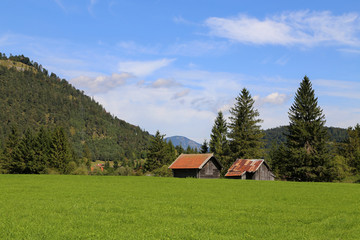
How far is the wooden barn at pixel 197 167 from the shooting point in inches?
2726

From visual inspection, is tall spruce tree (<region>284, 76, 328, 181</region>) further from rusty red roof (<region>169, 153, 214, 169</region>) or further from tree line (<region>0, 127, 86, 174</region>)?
tree line (<region>0, 127, 86, 174</region>)

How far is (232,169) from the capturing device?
7162 centimetres

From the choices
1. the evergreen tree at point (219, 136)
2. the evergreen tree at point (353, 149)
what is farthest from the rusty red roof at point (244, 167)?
the evergreen tree at point (353, 149)

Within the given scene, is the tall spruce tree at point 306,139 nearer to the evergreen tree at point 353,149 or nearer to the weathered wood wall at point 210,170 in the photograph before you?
the weathered wood wall at point 210,170

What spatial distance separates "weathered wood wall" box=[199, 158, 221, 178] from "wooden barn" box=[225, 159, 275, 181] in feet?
8.46

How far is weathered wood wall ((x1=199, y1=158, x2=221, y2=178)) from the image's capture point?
7038cm

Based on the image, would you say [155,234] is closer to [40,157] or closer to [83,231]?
[83,231]

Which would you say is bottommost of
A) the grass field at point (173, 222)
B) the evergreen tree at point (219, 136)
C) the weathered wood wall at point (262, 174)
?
the grass field at point (173, 222)

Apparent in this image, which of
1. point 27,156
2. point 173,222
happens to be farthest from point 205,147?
point 173,222

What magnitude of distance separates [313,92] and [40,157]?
6570 cm

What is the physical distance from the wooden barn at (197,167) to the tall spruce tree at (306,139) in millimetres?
14411

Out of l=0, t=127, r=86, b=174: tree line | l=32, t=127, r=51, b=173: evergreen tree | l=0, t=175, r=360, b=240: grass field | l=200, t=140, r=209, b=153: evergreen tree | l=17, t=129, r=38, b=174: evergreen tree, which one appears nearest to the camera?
l=0, t=175, r=360, b=240: grass field

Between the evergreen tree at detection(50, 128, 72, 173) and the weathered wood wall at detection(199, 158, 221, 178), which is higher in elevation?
the evergreen tree at detection(50, 128, 72, 173)

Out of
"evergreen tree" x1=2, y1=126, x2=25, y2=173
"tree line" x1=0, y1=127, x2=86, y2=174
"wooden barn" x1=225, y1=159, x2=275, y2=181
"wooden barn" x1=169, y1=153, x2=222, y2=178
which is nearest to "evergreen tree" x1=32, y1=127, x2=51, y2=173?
"tree line" x1=0, y1=127, x2=86, y2=174
